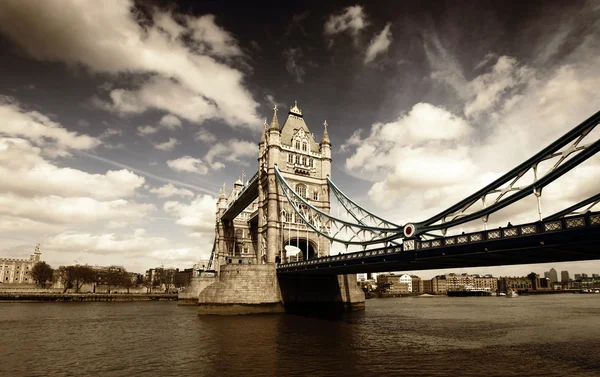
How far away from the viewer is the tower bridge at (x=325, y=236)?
18.9 meters

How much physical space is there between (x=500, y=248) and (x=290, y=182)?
34.0 meters

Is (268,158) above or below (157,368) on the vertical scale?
above

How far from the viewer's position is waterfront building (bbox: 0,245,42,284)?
438 feet

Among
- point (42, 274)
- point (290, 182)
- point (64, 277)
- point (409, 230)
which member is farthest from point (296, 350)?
point (64, 277)

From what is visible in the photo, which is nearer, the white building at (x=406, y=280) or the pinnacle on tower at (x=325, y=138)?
the pinnacle on tower at (x=325, y=138)

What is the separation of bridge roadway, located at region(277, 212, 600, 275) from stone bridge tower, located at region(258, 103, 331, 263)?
17401mm

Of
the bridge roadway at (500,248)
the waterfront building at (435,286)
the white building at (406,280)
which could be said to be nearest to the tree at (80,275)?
the bridge roadway at (500,248)

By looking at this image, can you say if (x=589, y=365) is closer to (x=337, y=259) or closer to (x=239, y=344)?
(x=239, y=344)

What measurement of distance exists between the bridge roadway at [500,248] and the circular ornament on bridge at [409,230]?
45 centimetres

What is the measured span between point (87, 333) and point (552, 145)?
108 feet

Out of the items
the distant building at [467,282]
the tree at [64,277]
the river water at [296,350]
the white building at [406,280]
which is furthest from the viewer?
the distant building at [467,282]

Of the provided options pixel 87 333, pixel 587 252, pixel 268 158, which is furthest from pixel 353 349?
pixel 268 158

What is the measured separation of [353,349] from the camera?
2114 cm

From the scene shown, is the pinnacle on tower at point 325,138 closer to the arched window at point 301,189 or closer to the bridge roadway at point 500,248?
the arched window at point 301,189
